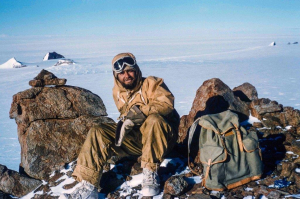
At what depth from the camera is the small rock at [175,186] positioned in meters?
3.12

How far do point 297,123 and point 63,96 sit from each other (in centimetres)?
399

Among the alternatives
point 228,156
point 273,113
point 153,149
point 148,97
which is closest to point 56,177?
point 153,149

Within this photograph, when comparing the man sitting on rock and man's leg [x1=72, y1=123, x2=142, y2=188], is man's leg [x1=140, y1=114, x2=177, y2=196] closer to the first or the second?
the man sitting on rock

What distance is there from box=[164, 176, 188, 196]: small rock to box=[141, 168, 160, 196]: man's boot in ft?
0.38

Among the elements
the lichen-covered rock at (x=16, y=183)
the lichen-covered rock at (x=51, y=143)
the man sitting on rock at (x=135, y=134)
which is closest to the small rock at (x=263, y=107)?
the man sitting on rock at (x=135, y=134)

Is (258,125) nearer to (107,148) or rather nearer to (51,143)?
(107,148)

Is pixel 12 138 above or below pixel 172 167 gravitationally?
below

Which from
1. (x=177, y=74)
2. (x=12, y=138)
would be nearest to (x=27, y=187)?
(x=12, y=138)

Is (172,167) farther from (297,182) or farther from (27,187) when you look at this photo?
(27,187)

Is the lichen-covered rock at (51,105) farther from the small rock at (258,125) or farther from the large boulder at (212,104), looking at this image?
the small rock at (258,125)

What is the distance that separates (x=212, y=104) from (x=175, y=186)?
6.79 feet

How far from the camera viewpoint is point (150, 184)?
319cm

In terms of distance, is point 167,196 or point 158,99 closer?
point 167,196

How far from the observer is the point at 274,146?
13.3 ft
